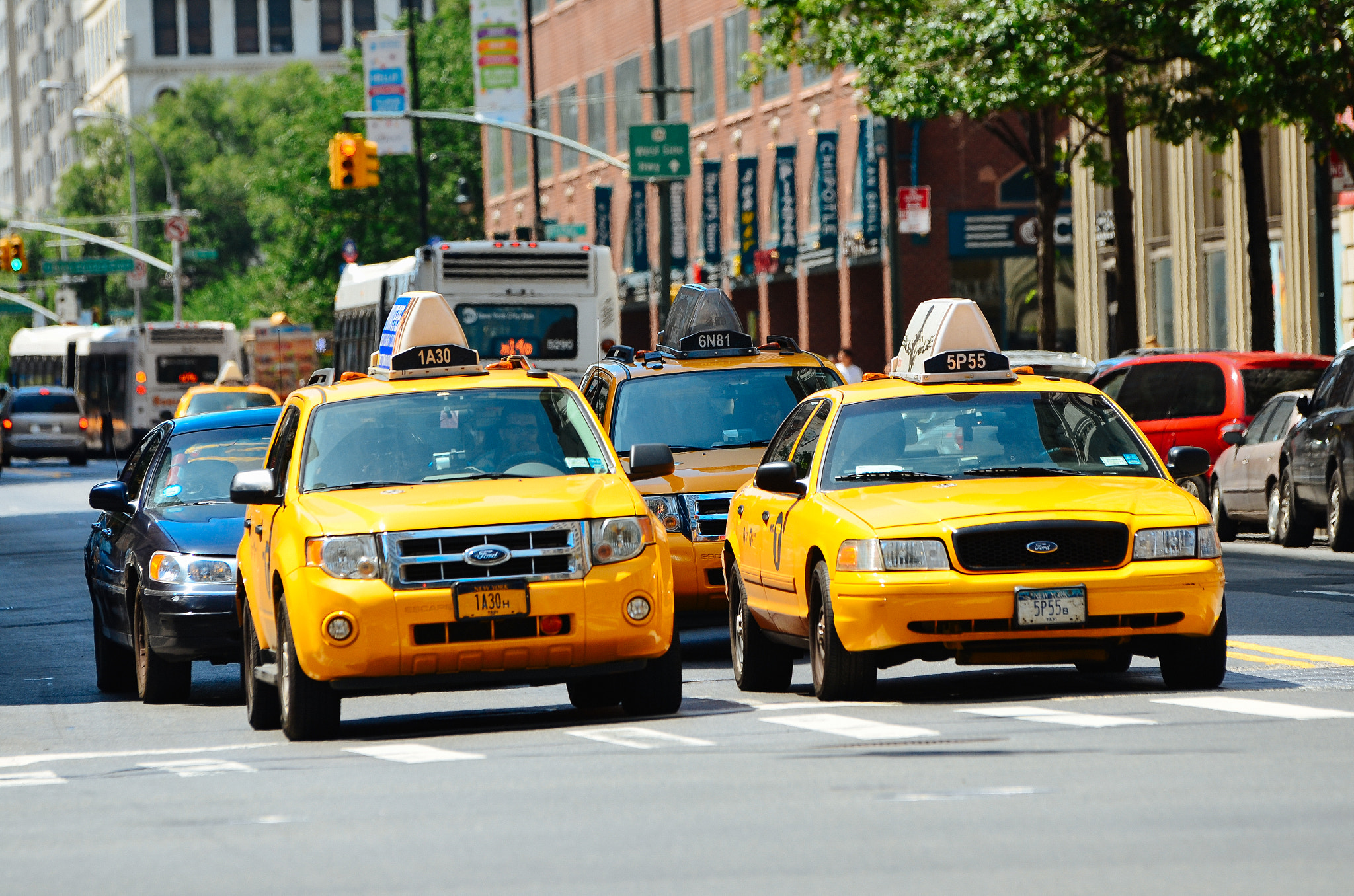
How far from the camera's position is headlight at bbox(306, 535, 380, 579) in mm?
10531

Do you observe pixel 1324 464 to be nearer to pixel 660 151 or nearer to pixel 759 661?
pixel 759 661

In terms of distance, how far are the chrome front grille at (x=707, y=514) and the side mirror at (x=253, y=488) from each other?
11.9ft

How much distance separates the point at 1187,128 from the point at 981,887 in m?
25.4

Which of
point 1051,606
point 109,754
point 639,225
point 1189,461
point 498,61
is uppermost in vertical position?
point 498,61

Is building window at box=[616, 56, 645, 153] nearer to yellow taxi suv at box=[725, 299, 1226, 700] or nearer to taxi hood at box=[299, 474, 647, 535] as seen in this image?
yellow taxi suv at box=[725, 299, 1226, 700]

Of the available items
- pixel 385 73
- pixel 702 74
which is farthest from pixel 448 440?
pixel 702 74

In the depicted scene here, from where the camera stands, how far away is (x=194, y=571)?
43.0 ft

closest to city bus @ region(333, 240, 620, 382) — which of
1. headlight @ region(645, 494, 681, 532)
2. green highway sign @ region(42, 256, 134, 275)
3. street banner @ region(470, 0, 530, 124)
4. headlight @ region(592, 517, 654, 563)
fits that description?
headlight @ region(645, 494, 681, 532)

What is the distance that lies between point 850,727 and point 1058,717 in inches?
33.7

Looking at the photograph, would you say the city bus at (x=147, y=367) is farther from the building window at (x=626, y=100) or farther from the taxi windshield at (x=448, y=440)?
the taxi windshield at (x=448, y=440)

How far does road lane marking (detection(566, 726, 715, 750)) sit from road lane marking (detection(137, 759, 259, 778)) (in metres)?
1.45

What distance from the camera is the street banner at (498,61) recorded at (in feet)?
176

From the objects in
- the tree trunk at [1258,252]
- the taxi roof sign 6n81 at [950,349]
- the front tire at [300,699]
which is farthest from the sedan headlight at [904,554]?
the tree trunk at [1258,252]

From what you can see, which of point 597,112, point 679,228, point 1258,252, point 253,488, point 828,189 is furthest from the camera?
point 597,112
